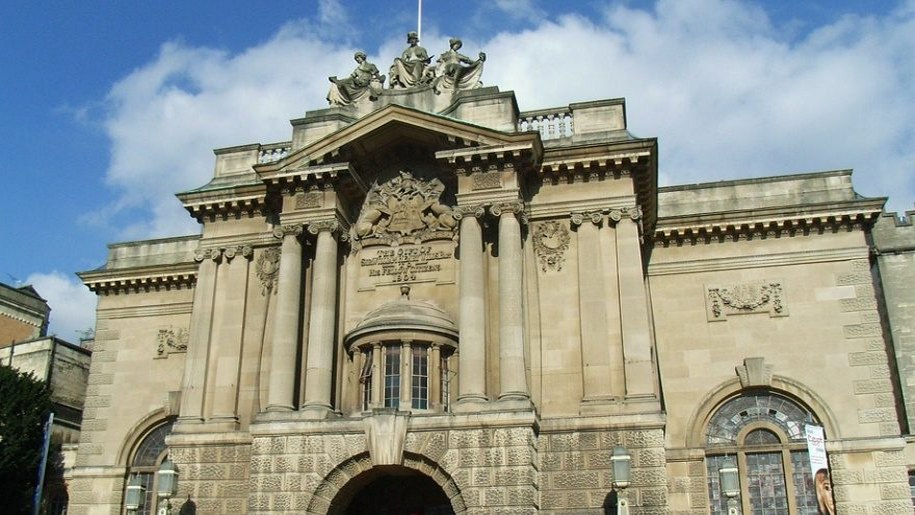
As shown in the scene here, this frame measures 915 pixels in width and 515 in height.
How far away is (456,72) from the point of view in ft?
92.7

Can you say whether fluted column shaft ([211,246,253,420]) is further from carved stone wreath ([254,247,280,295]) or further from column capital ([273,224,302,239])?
column capital ([273,224,302,239])

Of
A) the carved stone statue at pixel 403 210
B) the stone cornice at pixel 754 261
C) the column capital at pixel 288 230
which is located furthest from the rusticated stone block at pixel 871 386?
the column capital at pixel 288 230

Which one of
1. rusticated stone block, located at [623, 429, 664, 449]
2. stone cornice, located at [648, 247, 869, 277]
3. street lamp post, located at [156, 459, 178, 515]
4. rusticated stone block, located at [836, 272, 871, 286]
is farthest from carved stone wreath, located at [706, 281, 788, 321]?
street lamp post, located at [156, 459, 178, 515]

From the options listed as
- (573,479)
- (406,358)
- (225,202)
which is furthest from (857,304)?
(225,202)

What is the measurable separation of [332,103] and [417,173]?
3912 millimetres

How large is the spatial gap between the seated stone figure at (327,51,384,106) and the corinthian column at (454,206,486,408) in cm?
577

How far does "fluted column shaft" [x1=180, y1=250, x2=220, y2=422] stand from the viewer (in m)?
26.7

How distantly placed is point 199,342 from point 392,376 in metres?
6.43

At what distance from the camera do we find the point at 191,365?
27266 millimetres

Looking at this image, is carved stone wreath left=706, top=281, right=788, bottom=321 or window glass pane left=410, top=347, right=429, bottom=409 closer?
window glass pane left=410, top=347, right=429, bottom=409

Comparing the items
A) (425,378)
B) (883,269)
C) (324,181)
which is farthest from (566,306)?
(883,269)

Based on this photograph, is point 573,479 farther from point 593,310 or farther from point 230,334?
point 230,334

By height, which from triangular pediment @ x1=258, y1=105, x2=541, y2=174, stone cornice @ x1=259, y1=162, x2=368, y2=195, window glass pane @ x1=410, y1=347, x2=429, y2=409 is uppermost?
triangular pediment @ x1=258, y1=105, x2=541, y2=174

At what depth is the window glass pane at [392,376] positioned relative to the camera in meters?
24.6
